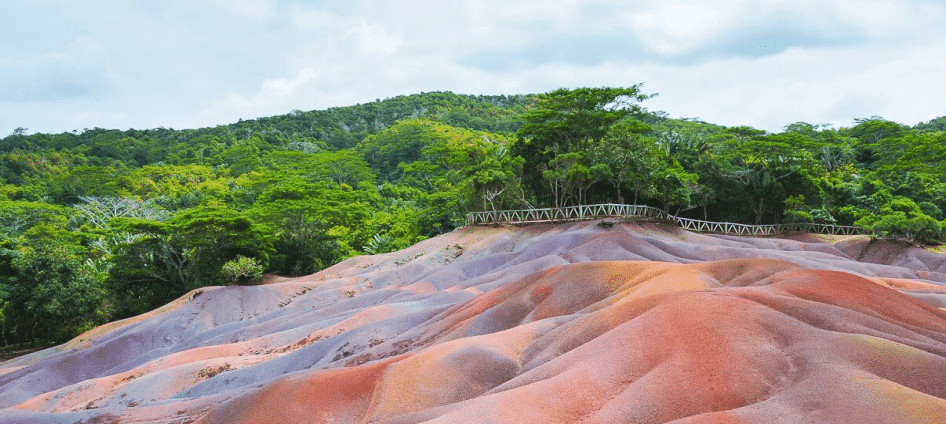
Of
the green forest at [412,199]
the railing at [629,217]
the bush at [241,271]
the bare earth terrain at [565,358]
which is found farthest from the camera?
the railing at [629,217]

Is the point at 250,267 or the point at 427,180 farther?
the point at 427,180

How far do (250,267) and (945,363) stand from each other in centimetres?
2931

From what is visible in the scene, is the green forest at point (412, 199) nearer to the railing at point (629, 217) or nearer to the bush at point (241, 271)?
the bush at point (241, 271)

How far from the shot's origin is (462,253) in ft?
109

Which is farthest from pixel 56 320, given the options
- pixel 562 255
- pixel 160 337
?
pixel 562 255

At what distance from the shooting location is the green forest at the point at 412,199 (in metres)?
31.3

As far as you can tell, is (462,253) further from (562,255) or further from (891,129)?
(891,129)

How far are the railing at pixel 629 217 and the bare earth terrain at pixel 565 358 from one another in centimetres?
1098

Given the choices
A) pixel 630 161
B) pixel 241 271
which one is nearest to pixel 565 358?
pixel 241 271

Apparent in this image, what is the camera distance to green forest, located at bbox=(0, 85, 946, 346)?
103 feet

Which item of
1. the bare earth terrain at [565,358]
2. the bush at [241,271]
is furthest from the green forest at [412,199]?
the bare earth terrain at [565,358]

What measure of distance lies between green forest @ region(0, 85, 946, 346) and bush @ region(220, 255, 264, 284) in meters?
0.11

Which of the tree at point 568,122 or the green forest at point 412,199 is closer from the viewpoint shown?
the green forest at point 412,199

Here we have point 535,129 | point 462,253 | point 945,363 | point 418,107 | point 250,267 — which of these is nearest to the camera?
point 945,363
